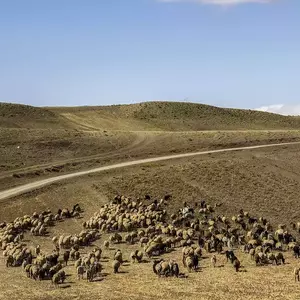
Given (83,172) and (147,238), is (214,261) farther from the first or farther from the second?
(83,172)

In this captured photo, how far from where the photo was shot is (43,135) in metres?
91.1

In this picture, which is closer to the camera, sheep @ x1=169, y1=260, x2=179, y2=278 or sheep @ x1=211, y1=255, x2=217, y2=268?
sheep @ x1=169, y1=260, x2=179, y2=278

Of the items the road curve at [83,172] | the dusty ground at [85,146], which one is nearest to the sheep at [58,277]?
the road curve at [83,172]

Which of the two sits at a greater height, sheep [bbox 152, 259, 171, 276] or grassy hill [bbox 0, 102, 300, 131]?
grassy hill [bbox 0, 102, 300, 131]

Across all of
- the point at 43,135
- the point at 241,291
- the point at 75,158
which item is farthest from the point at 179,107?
the point at 241,291

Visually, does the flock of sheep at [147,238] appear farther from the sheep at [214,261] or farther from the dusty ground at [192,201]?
the dusty ground at [192,201]

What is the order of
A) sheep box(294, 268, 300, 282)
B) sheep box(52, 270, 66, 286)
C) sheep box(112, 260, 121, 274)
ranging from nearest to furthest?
1. sheep box(294, 268, 300, 282)
2. sheep box(52, 270, 66, 286)
3. sheep box(112, 260, 121, 274)

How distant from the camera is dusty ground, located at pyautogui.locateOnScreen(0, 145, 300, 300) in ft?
94.4

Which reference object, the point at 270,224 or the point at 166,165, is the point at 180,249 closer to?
the point at 270,224

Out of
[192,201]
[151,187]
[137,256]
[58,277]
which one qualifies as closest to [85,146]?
[151,187]

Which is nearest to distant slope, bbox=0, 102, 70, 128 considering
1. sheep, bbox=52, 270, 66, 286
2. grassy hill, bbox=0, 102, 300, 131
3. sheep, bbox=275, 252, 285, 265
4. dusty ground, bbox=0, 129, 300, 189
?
grassy hill, bbox=0, 102, 300, 131

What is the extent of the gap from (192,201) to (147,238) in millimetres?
16360

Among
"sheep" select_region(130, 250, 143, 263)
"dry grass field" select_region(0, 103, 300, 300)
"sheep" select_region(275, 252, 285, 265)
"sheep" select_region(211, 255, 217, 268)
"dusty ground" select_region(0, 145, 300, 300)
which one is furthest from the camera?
"sheep" select_region(130, 250, 143, 263)

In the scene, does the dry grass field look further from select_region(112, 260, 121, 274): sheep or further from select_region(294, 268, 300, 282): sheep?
select_region(294, 268, 300, 282): sheep
